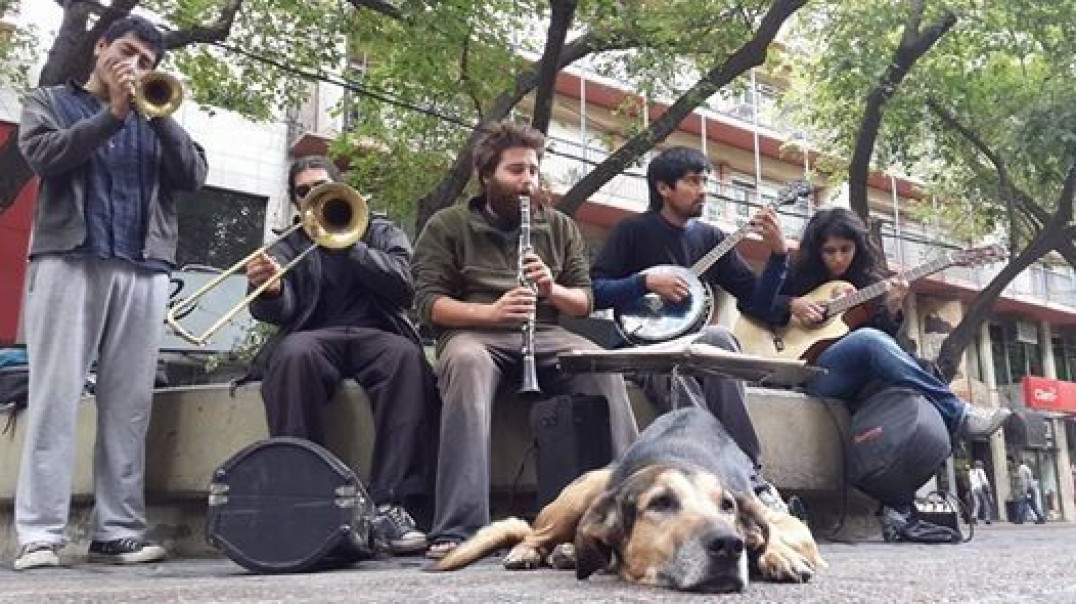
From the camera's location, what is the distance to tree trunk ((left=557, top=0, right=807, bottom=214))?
9.30 metres

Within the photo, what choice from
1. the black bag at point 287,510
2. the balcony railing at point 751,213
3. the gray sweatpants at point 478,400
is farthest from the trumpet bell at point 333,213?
the balcony railing at point 751,213

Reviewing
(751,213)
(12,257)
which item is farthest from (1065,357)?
(12,257)

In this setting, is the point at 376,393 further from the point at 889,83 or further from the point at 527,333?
the point at 889,83

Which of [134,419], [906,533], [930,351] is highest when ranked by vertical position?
[930,351]

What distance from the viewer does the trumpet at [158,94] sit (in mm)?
3688

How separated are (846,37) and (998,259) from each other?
236 inches

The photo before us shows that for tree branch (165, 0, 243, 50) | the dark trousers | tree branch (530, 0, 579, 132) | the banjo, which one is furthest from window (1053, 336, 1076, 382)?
the dark trousers

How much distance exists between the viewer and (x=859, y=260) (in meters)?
5.27

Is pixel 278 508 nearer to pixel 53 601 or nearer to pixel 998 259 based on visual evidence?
pixel 53 601

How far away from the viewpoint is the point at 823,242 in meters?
5.26

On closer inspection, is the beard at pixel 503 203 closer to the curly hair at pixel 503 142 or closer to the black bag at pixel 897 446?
the curly hair at pixel 503 142

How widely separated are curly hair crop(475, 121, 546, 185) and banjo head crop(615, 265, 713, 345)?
0.88 metres

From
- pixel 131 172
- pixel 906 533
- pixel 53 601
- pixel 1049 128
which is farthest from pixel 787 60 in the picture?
pixel 53 601

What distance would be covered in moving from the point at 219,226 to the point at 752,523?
1356cm
